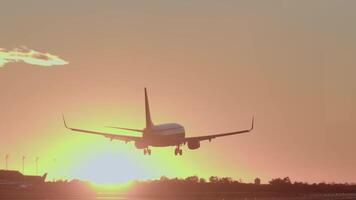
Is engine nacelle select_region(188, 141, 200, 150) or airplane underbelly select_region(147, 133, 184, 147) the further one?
engine nacelle select_region(188, 141, 200, 150)

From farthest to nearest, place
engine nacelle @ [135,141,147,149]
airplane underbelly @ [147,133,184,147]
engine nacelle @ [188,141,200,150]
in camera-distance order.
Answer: engine nacelle @ [188,141,200,150] < airplane underbelly @ [147,133,184,147] < engine nacelle @ [135,141,147,149]

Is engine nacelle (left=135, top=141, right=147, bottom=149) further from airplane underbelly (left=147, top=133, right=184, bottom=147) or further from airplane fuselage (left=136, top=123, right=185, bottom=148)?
airplane underbelly (left=147, top=133, right=184, bottom=147)

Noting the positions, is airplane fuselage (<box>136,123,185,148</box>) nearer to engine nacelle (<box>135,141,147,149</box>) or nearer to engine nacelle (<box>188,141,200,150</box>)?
engine nacelle (<box>135,141,147,149</box>)

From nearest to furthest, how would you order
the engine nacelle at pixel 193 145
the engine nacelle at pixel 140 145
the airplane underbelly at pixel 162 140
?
the engine nacelle at pixel 140 145, the airplane underbelly at pixel 162 140, the engine nacelle at pixel 193 145

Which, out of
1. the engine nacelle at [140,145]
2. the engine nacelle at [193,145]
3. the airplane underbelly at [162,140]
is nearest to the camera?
the engine nacelle at [140,145]

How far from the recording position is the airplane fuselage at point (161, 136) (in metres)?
167

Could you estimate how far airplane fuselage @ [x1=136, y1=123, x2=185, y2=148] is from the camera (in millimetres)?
166750

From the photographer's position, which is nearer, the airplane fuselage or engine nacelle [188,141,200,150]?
the airplane fuselage

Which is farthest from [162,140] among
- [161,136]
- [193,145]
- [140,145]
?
[193,145]

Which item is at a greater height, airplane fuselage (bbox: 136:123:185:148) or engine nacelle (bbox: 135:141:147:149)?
airplane fuselage (bbox: 136:123:185:148)

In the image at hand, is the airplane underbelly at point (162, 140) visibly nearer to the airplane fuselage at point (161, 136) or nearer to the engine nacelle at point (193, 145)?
the airplane fuselage at point (161, 136)

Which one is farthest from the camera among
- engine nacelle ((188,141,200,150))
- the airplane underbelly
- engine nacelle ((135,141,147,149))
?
engine nacelle ((188,141,200,150))

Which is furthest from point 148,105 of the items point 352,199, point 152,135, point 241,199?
point 352,199

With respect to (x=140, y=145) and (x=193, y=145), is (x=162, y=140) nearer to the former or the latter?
(x=140, y=145)
